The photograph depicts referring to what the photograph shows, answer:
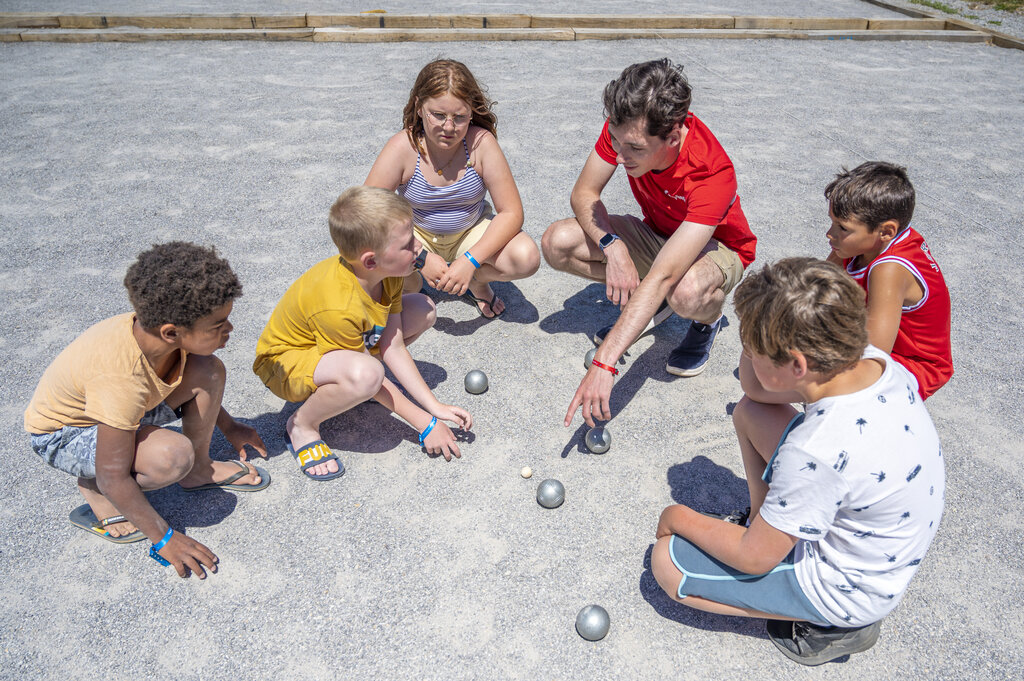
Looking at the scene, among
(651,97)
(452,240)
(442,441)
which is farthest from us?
(452,240)

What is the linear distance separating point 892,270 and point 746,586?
→ 5.34 ft

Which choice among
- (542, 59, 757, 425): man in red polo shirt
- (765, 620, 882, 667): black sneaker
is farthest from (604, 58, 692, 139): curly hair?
(765, 620, 882, 667): black sneaker

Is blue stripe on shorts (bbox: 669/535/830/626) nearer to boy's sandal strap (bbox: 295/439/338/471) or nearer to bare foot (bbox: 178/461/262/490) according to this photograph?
boy's sandal strap (bbox: 295/439/338/471)

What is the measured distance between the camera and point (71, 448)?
9.74 ft

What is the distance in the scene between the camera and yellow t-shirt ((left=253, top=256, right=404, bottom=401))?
3.39 metres

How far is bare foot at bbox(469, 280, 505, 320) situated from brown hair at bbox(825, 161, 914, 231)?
2.35 meters

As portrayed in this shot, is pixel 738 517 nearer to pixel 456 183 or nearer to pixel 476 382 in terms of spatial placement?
pixel 476 382

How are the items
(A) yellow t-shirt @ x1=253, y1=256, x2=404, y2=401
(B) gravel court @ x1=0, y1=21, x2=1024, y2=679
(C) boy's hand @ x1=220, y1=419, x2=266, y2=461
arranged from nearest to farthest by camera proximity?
1. (B) gravel court @ x1=0, y1=21, x2=1024, y2=679
2. (A) yellow t-shirt @ x1=253, y1=256, x2=404, y2=401
3. (C) boy's hand @ x1=220, y1=419, x2=266, y2=461

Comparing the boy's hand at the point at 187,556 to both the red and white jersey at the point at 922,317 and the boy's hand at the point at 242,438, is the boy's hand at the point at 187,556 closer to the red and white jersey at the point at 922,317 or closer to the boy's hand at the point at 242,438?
the boy's hand at the point at 242,438

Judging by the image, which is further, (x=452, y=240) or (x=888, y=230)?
(x=452, y=240)

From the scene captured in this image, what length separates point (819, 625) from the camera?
2697 millimetres

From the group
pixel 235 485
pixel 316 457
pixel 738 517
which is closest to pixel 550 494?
pixel 738 517

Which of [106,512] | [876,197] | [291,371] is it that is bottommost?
[106,512]

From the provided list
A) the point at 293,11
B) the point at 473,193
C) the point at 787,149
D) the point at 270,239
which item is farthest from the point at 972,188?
the point at 293,11
